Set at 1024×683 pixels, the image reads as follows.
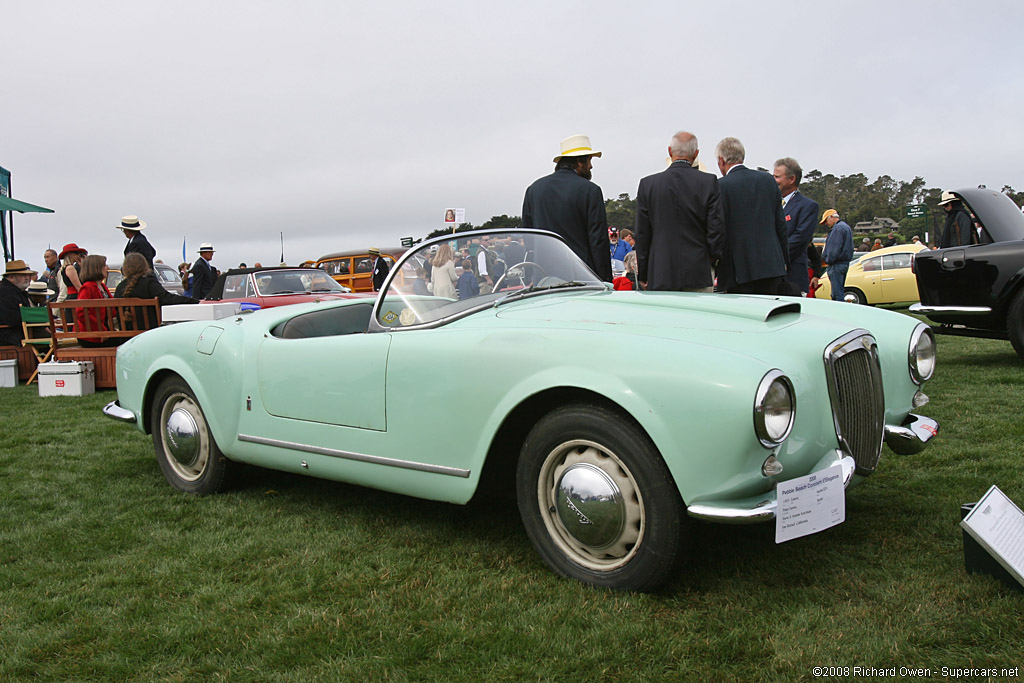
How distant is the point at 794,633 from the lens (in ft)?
7.63

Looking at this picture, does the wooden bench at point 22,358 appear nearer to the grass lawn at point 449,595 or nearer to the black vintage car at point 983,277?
the grass lawn at point 449,595

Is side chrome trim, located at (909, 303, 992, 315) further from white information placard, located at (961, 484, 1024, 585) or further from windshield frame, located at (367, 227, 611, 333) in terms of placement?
white information placard, located at (961, 484, 1024, 585)

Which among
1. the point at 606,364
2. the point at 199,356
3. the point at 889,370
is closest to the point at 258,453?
the point at 199,356

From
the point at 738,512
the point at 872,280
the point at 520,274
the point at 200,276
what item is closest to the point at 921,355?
the point at 738,512

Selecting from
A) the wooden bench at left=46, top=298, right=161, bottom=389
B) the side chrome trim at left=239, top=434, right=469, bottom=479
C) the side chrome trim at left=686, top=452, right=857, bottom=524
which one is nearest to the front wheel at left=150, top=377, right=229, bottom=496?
the side chrome trim at left=239, top=434, right=469, bottom=479

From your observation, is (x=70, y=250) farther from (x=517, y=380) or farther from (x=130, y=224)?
(x=517, y=380)

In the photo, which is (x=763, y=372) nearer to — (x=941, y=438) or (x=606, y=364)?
(x=606, y=364)

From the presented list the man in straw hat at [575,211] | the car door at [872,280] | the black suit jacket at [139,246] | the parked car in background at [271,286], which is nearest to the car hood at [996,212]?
the man in straw hat at [575,211]

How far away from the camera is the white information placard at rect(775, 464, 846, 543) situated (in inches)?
93.3

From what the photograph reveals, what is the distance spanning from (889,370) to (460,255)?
1.94 metres

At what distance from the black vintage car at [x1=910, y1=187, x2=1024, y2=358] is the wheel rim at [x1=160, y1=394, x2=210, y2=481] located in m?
6.24

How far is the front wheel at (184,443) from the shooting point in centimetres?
416

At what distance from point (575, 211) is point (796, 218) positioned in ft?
7.52

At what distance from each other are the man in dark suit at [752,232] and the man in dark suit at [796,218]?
3.56 feet
